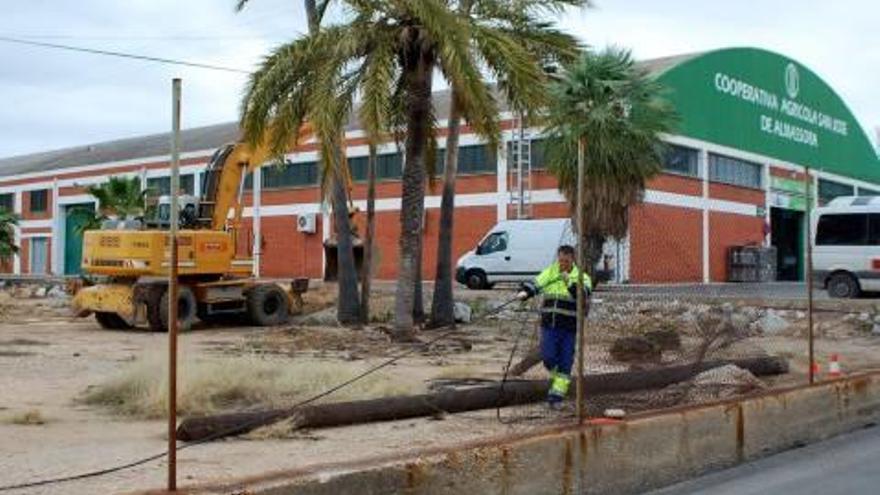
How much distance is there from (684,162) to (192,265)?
25698 mm

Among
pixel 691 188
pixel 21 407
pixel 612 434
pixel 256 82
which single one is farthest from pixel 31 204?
pixel 612 434

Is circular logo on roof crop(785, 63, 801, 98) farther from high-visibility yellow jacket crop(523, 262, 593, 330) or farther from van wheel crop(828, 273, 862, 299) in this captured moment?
high-visibility yellow jacket crop(523, 262, 593, 330)

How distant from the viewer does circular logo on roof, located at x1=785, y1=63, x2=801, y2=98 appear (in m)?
54.5

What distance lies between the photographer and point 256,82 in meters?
20.2

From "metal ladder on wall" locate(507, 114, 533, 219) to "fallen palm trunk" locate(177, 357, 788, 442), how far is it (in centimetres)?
3047

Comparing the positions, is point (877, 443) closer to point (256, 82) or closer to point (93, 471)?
point (93, 471)

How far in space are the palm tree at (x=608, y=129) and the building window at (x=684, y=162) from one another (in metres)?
11.3

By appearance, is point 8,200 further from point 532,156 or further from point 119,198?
point 532,156

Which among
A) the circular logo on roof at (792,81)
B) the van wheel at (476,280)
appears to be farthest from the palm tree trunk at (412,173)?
the circular logo on roof at (792,81)

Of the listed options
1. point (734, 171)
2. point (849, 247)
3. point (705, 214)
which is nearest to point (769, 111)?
point (734, 171)

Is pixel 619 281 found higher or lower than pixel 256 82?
lower

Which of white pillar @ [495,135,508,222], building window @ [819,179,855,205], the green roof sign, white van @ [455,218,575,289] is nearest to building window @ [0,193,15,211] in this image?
white pillar @ [495,135,508,222]

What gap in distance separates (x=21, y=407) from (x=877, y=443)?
8403 mm

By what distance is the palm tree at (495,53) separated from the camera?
18578 millimetres
